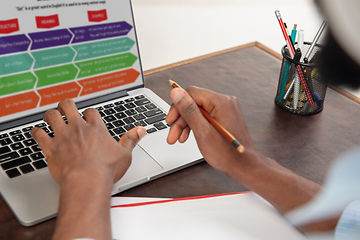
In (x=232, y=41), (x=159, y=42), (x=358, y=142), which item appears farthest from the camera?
(x=232, y=41)

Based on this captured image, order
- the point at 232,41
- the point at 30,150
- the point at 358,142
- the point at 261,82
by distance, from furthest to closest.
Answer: the point at 232,41, the point at 261,82, the point at 358,142, the point at 30,150

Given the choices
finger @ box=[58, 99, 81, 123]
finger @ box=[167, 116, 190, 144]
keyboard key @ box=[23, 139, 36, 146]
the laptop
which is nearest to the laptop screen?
the laptop

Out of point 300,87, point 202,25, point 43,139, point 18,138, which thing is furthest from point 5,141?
point 202,25

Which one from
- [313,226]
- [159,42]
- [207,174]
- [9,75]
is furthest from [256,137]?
[159,42]

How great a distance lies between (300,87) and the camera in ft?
2.89

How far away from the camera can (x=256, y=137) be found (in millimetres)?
847

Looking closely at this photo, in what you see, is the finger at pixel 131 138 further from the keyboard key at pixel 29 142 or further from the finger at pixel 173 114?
the keyboard key at pixel 29 142

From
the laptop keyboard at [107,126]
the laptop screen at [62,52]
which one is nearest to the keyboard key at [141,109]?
the laptop keyboard at [107,126]

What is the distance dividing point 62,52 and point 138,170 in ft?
1.20

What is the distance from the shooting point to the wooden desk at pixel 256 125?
69 cm

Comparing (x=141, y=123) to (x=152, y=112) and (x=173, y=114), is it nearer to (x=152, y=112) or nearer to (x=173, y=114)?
(x=152, y=112)

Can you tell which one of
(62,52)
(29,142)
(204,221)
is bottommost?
(204,221)

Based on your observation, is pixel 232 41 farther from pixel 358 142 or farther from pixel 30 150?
pixel 30 150

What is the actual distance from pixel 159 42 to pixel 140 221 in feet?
3.56
